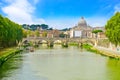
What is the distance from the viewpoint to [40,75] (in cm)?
2545

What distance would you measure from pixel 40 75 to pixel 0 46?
26036 millimetres

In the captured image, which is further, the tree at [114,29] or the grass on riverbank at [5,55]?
the tree at [114,29]

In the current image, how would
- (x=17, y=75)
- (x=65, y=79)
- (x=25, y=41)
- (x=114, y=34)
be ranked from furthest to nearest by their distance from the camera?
(x=25, y=41), (x=114, y=34), (x=17, y=75), (x=65, y=79)

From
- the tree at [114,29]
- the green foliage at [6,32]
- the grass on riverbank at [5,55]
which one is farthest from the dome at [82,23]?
the grass on riverbank at [5,55]

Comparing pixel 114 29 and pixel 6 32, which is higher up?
pixel 114 29

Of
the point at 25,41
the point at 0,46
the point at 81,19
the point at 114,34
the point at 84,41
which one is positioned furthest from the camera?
the point at 81,19

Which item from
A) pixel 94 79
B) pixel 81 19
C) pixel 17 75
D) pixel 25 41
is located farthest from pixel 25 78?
pixel 81 19

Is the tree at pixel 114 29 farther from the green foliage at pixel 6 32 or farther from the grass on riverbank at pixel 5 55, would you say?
the green foliage at pixel 6 32

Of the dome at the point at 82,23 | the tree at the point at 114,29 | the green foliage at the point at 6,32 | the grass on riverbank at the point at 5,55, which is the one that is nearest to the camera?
the grass on riverbank at the point at 5,55

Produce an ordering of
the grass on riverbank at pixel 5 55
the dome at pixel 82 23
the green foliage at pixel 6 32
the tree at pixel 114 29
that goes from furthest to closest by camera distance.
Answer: the dome at pixel 82 23
the tree at pixel 114 29
the green foliage at pixel 6 32
the grass on riverbank at pixel 5 55

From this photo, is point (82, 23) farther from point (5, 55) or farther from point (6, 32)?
point (5, 55)

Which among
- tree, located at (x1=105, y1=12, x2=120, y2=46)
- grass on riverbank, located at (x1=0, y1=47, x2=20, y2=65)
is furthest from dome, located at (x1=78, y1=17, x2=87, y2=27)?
grass on riverbank, located at (x1=0, y1=47, x2=20, y2=65)

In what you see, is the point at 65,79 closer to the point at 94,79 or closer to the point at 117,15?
the point at 94,79

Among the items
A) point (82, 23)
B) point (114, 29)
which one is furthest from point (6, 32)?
point (82, 23)
